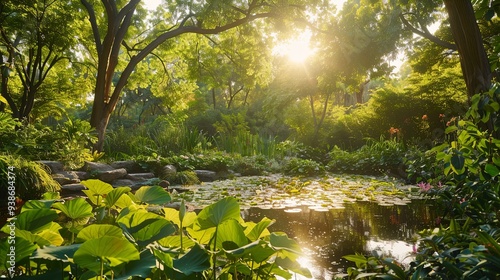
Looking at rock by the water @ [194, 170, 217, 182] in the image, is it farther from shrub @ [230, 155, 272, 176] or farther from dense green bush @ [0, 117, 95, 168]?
dense green bush @ [0, 117, 95, 168]

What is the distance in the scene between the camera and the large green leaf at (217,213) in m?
0.95

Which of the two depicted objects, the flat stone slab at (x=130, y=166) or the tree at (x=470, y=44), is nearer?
the tree at (x=470, y=44)

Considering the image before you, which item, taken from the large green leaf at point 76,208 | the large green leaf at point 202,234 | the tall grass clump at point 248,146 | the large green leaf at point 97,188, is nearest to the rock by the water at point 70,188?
the large green leaf at point 97,188

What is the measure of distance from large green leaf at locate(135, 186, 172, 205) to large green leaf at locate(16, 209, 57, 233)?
11.1 inches

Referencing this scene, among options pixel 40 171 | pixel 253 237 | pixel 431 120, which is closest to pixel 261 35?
pixel 431 120

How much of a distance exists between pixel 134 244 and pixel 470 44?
250 centimetres

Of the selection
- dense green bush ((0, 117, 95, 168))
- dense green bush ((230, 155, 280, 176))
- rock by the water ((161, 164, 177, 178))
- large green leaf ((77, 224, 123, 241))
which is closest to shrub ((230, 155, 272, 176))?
dense green bush ((230, 155, 280, 176))

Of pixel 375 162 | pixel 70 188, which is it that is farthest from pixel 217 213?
pixel 375 162

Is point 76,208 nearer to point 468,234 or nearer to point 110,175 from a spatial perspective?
point 468,234

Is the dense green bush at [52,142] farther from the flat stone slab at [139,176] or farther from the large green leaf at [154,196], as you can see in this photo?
the large green leaf at [154,196]

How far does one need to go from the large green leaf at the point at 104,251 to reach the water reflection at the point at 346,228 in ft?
5.59

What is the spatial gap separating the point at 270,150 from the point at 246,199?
7.13 metres

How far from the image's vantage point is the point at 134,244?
0.92m

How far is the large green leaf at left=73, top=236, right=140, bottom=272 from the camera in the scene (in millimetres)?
677
